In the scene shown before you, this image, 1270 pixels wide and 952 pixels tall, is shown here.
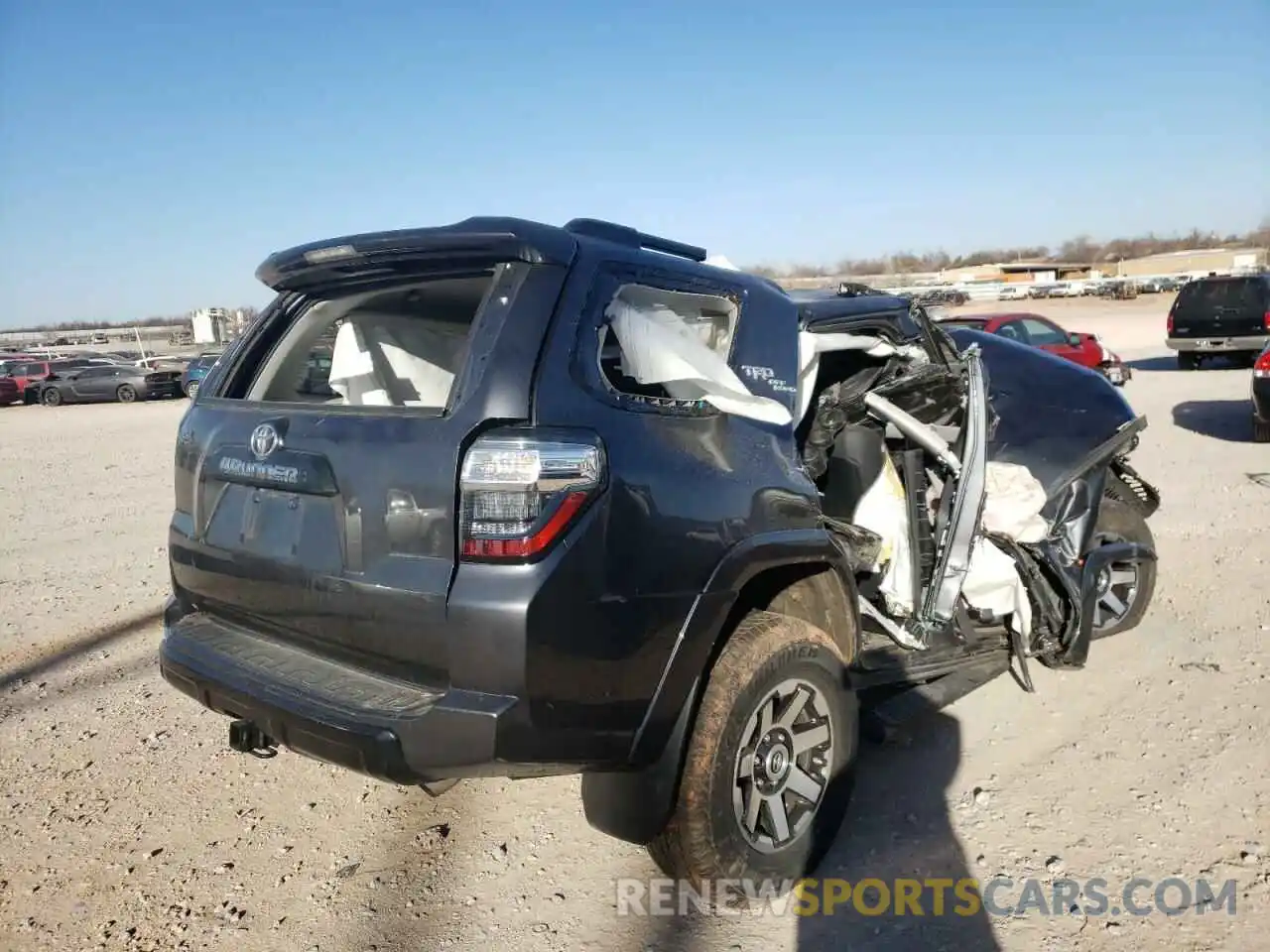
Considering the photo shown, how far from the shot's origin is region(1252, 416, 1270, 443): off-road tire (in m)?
10.2

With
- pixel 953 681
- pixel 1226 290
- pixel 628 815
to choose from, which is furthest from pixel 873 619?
pixel 1226 290

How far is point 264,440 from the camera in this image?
2.68 metres

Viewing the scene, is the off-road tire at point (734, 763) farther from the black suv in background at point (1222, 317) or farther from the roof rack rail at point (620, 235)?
the black suv in background at point (1222, 317)

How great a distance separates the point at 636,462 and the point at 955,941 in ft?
5.73

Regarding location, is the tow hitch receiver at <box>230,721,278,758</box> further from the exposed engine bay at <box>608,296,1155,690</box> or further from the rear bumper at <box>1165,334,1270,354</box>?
the rear bumper at <box>1165,334,1270,354</box>

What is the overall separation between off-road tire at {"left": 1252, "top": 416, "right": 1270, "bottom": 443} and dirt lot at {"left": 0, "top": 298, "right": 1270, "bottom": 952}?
5.91 m

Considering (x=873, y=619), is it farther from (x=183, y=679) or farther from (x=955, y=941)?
(x=183, y=679)

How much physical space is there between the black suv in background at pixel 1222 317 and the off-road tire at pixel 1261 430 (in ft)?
27.5

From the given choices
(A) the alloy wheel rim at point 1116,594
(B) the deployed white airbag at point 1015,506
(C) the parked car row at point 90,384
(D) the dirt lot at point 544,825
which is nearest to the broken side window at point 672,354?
(D) the dirt lot at point 544,825

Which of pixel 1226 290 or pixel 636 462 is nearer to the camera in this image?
pixel 636 462

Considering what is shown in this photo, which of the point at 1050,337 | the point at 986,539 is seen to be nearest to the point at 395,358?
Result: the point at 986,539

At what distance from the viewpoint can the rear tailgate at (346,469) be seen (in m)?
2.31

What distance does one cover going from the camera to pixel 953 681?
394cm

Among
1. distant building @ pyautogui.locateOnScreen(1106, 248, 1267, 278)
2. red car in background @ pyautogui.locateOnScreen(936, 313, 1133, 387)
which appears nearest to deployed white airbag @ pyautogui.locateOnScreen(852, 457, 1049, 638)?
red car in background @ pyautogui.locateOnScreen(936, 313, 1133, 387)
